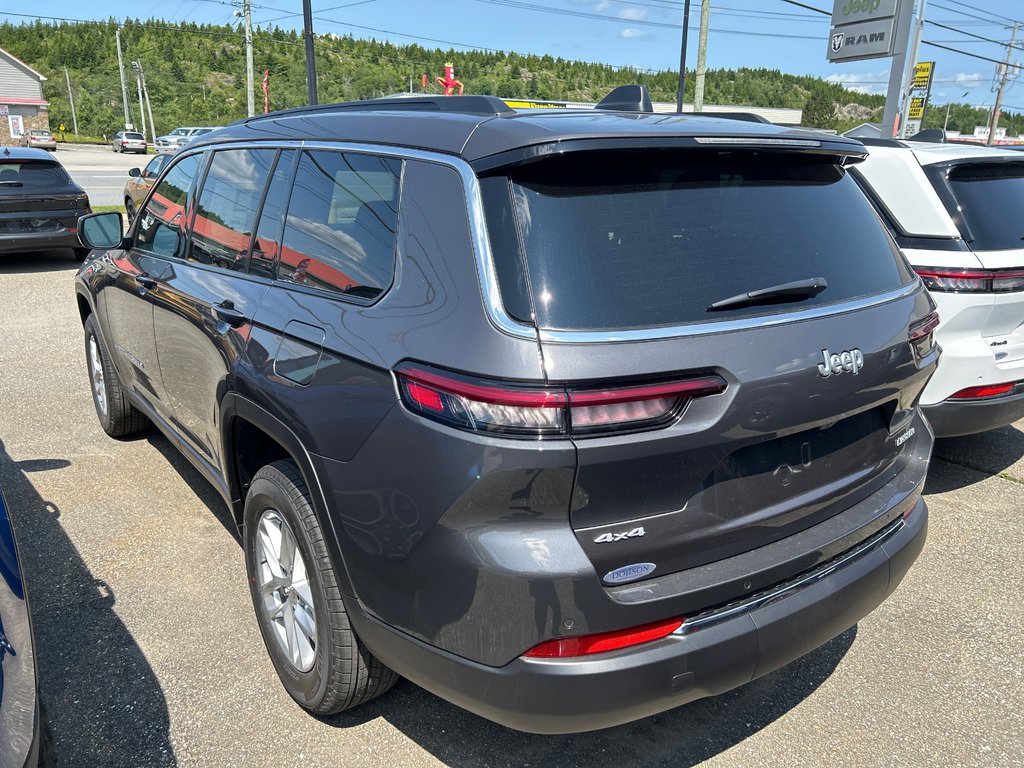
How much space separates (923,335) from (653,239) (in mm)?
→ 1039

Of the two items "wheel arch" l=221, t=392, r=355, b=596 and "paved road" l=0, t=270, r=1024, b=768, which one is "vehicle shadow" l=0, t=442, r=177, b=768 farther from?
"wheel arch" l=221, t=392, r=355, b=596

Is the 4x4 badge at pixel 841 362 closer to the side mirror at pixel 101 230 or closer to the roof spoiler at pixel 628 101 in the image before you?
the roof spoiler at pixel 628 101

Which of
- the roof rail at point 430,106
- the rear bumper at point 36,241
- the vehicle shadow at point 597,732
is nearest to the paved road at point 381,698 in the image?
the vehicle shadow at point 597,732

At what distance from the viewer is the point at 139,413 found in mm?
4645

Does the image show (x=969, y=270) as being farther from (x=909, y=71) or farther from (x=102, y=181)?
(x=102, y=181)

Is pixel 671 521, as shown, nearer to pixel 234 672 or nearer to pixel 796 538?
pixel 796 538

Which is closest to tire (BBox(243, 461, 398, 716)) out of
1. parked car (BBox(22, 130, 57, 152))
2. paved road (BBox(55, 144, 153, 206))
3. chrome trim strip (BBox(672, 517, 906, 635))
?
chrome trim strip (BBox(672, 517, 906, 635))

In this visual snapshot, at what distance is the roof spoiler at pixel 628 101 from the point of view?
8.76ft

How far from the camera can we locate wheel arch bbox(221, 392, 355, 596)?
2.12m

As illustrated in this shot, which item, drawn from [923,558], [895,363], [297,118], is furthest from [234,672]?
[923,558]

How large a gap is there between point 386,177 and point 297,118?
0.92 meters

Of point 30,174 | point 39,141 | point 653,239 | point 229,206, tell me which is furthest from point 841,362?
point 39,141

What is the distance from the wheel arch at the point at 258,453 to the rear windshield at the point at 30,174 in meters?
9.82

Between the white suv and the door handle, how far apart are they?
10.9ft
